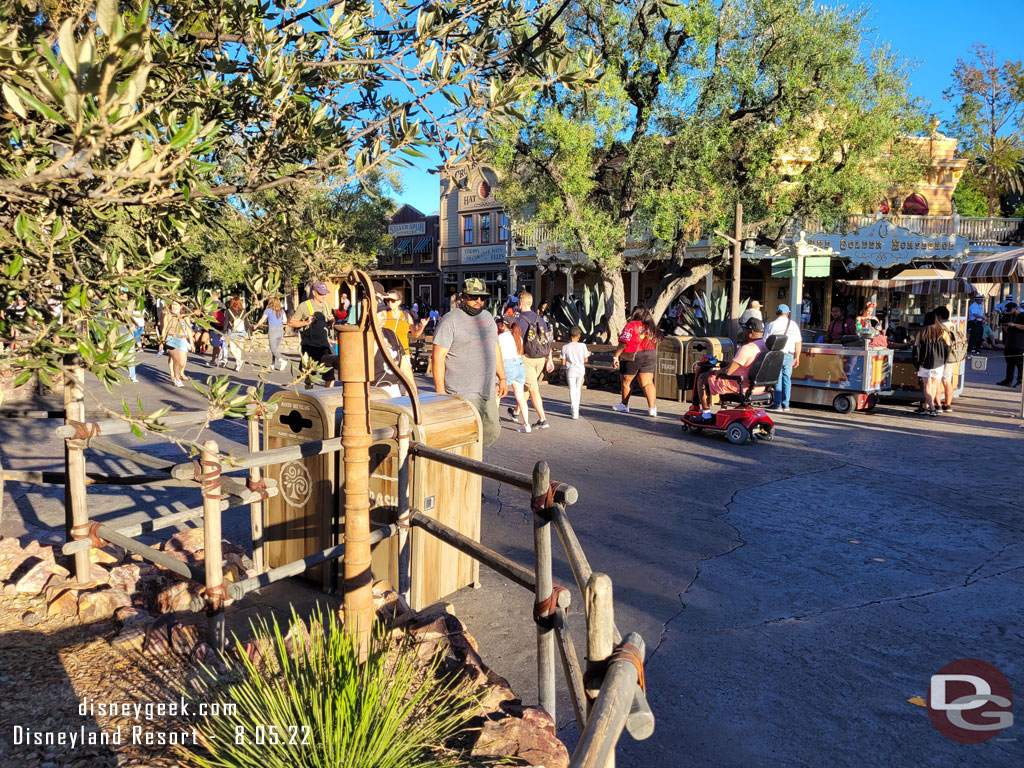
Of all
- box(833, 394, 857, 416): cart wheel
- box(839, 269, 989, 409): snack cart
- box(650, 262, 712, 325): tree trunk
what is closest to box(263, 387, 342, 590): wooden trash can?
box(833, 394, 857, 416): cart wheel

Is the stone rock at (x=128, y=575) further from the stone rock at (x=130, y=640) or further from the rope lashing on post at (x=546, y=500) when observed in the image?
the rope lashing on post at (x=546, y=500)

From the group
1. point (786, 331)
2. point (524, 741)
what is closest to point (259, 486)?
point (524, 741)

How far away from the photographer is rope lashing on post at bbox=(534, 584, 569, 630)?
2.82m

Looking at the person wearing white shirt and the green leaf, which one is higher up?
the green leaf

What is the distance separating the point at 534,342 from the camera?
1136 cm

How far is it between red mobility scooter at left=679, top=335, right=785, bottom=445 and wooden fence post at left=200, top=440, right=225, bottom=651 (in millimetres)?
7424

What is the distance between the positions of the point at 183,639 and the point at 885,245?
85.1 ft

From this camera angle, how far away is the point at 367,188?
3621 mm

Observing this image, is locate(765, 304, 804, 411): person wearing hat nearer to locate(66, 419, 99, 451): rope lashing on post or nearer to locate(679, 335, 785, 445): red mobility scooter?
locate(679, 335, 785, 445): red mobility scooter

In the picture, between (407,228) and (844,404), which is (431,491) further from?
(407,228)

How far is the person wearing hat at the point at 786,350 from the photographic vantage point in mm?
11633

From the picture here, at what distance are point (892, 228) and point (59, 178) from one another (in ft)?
88.0

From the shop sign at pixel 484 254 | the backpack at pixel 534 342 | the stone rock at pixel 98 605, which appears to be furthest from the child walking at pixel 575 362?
the shop sign at pixel 484 254

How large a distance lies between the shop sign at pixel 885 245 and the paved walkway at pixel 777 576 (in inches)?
647
